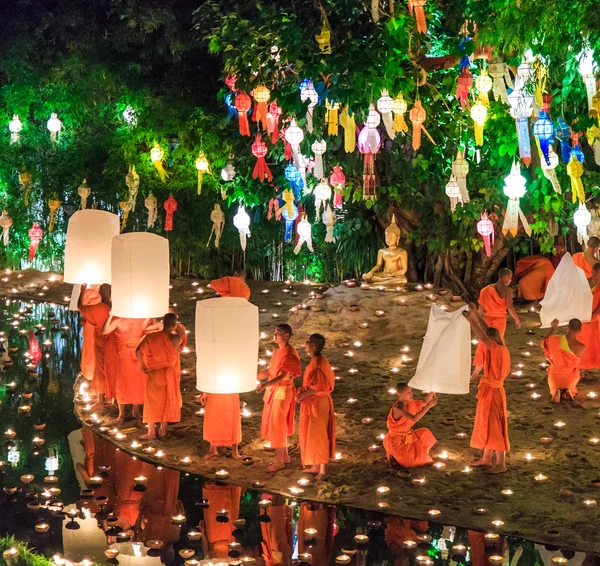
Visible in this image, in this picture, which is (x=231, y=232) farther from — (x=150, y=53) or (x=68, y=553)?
(x=68, y=553)

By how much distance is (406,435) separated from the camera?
7445 mm

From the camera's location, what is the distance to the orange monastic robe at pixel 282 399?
756cm

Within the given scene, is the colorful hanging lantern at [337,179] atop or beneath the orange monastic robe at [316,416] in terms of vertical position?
atop

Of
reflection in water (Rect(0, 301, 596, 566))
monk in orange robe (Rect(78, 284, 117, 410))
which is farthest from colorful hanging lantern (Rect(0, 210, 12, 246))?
reflection in water (Rect(0, 301, 596, 566))

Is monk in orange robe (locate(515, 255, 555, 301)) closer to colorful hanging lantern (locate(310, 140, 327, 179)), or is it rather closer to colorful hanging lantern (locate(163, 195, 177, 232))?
colorful hanging lantern (locate(310, 140, 327, 179))

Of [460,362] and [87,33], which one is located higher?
[87,33]

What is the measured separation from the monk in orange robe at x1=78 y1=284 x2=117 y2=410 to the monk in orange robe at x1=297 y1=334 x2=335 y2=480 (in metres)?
2.36

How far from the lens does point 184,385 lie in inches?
389

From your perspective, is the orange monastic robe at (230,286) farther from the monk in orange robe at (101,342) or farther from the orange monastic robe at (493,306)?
the orange monastic robe at (493,306)

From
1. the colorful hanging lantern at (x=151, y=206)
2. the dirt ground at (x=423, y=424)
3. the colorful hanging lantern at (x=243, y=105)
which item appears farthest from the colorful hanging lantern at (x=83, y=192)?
the colorful hanging lantern at (x=243, y=105)

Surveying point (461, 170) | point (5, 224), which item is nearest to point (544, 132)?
point (461, 170)

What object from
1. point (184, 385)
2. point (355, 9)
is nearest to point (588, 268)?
point (355, 9)

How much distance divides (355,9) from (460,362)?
15.3ft

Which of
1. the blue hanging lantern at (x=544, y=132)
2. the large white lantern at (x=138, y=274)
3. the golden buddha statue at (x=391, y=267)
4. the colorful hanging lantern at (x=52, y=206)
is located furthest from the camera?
the colorful hanging lantern at (x=52, y=206)
